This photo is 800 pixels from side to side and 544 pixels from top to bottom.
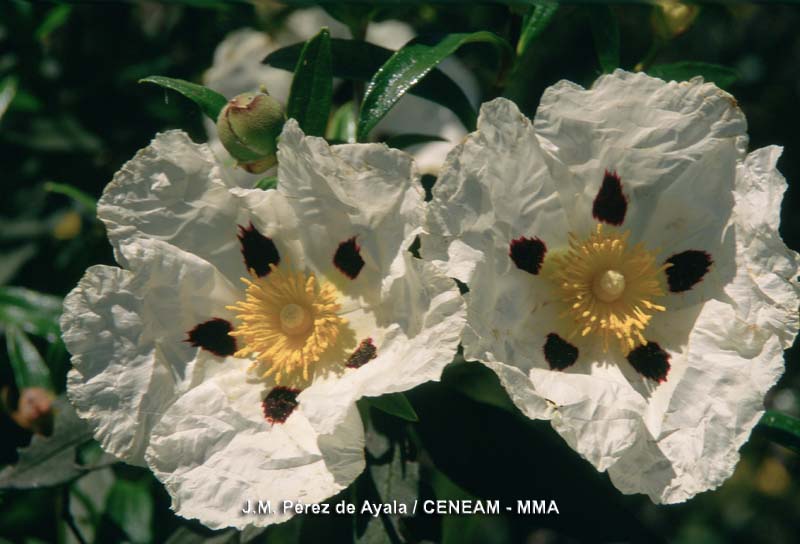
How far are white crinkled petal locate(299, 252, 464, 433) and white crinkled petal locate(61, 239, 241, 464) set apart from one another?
0.34 m

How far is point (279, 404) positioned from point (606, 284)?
0.81m

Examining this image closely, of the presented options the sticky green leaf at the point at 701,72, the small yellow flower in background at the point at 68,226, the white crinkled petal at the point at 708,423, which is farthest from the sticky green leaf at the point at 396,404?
the small yellow flower in background at the point at 68,226

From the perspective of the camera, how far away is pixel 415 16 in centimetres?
317

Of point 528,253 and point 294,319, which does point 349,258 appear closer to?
point 294,319

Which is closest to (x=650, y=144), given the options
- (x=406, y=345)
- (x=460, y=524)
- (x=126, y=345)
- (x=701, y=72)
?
(x=701, y=72)

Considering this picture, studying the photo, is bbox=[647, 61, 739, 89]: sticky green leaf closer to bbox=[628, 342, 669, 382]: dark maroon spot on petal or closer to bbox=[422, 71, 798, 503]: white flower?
bbox=[422, 71, 798, 503]: white flower

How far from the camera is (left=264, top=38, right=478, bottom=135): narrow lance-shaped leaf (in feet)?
6.75

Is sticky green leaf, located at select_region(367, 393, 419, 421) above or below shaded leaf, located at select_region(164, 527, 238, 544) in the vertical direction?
above

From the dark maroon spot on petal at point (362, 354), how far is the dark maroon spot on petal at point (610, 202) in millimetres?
615

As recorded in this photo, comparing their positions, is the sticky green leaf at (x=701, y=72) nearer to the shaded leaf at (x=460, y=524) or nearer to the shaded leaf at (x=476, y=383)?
the shaded leaf at (x=476, y=383)

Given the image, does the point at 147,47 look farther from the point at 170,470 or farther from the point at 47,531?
the point at 170,470

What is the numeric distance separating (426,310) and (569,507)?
81 centimetres

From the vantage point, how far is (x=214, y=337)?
2.03 metres

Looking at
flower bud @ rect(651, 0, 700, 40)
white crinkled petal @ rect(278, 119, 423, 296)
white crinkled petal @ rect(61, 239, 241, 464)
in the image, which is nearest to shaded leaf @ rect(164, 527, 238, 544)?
white crinkled petal @ rect(61, 239, 241, 464)
